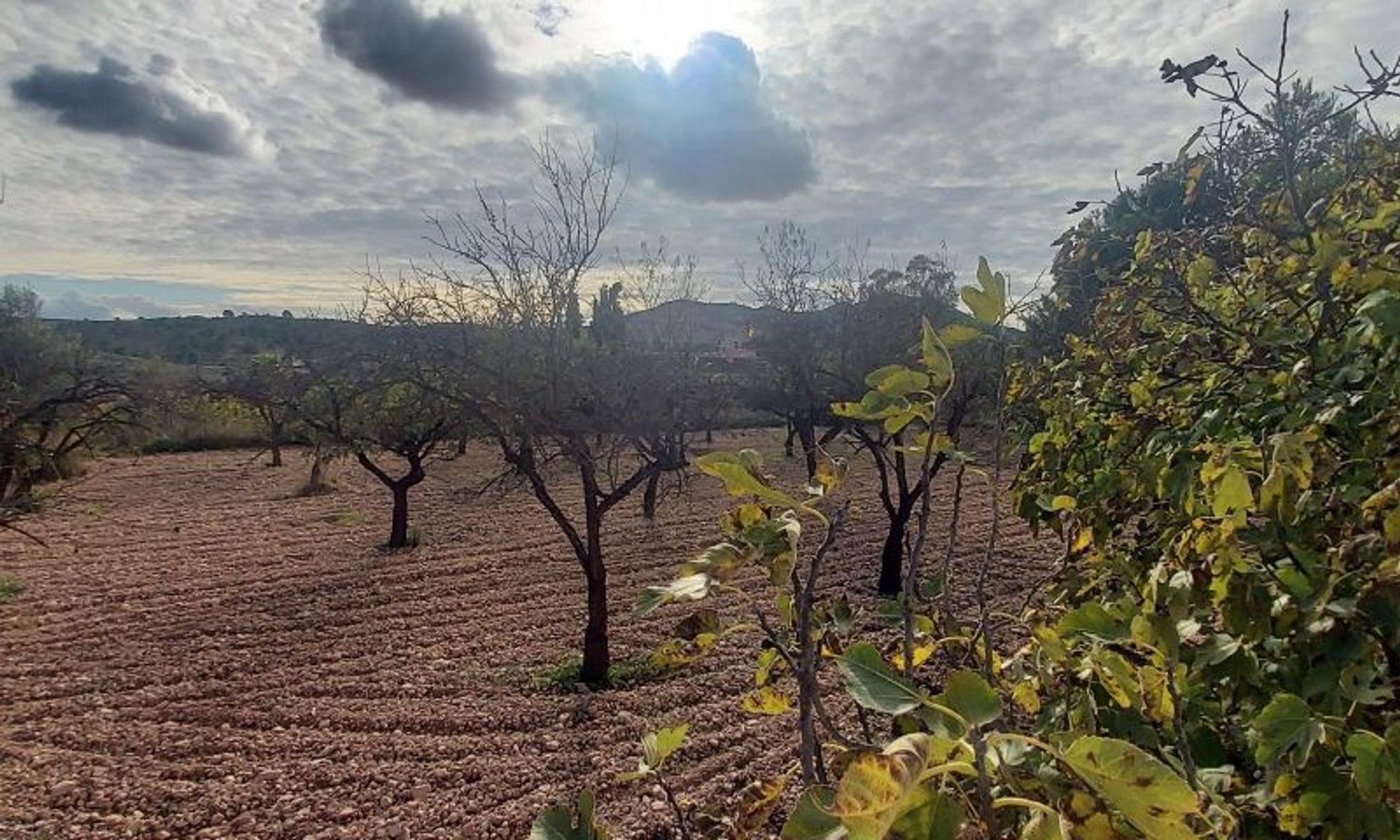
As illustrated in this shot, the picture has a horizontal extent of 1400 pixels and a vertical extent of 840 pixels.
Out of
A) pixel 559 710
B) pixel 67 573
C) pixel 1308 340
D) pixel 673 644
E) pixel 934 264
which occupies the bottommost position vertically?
pixel 67 573

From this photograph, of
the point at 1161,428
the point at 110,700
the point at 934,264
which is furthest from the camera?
the point at 934,264

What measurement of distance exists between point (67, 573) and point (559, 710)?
359 inches

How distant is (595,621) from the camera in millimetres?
6742

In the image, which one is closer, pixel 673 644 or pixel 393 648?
pixel 673 644

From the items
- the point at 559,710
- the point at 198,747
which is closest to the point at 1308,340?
the point at 559,710

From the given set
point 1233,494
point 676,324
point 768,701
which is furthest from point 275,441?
point 1233,494

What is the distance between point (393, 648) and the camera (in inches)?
306

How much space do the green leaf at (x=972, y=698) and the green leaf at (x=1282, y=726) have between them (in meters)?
0.45

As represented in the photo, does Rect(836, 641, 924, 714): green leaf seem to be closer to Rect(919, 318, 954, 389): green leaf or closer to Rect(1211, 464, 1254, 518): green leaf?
Rect(919, 318, 954, 389): green leaf

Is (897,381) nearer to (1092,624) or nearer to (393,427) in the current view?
(1092,624)

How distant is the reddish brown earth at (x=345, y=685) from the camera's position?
194 inches

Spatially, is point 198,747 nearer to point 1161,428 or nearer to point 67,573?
point 1161,428

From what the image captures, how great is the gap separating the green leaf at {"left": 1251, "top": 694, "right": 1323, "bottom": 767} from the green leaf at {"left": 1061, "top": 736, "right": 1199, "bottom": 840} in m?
0.46

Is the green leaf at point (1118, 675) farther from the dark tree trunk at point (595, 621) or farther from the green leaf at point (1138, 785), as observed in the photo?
the dark tree trunk at point (595, 621)
